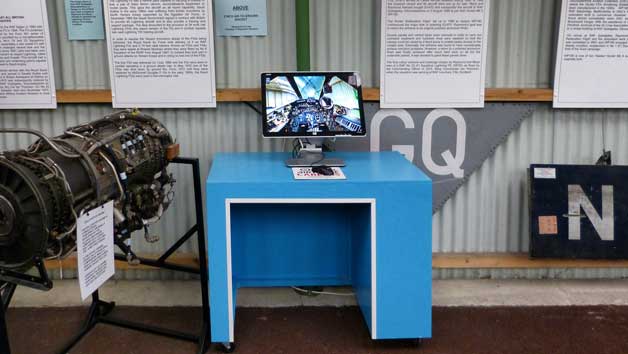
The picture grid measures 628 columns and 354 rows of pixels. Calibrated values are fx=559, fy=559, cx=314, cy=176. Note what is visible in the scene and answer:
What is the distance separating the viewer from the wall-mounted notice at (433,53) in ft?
10.7

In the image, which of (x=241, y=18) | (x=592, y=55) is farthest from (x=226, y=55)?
(x=592, y=55)

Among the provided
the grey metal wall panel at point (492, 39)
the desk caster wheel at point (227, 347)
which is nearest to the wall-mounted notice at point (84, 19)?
the grey metal wall panel at point (492, 39)

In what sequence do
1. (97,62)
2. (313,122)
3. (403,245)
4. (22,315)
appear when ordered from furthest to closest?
(97,62), (22,315), (313,122), (403,245)

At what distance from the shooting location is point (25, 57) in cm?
330

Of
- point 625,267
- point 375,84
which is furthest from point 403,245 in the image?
point 625,267

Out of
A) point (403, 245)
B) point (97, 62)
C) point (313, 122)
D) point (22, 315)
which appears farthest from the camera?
point (97, 62)

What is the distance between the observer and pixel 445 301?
130 inches

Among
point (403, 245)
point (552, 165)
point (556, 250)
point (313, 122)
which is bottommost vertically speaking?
point (556, 250)

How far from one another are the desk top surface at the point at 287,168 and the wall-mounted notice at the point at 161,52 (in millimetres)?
497

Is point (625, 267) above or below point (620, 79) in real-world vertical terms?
below

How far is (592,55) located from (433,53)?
96cm

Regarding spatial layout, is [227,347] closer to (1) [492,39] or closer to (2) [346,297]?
(2) [346,297]

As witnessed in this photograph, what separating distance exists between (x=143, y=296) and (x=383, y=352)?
4.98 ft

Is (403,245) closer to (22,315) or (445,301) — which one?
(445,301)
